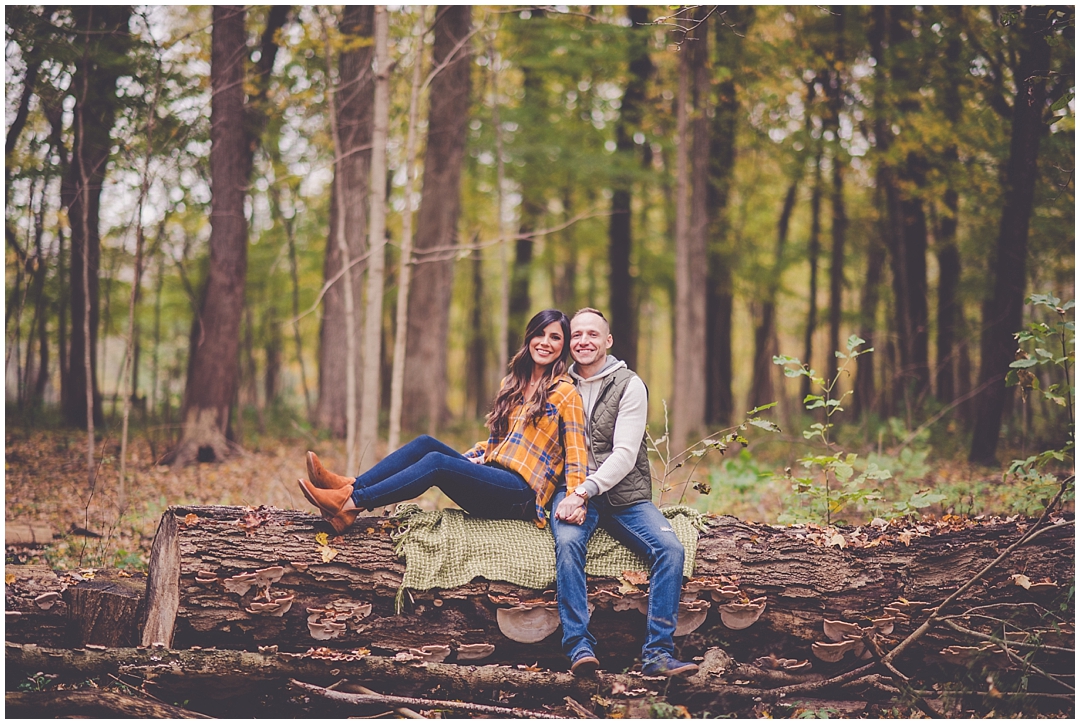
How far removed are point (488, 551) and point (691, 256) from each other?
32.8 ft

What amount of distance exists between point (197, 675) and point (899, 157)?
11252 mm

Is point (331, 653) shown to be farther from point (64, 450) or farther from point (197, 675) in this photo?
point (64, 450)

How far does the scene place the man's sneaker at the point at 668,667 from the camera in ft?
12.0

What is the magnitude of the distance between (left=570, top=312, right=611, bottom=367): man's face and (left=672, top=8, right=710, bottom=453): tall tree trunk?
705 centimetres

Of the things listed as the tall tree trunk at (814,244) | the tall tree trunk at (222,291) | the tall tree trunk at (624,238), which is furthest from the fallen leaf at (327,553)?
the tall tree trunk at (814,244)

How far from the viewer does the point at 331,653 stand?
12.3 feet

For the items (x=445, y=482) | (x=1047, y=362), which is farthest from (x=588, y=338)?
(x=1047, y=362)

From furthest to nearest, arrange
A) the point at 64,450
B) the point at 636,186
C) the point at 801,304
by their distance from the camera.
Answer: the point at 801,304 → the point at 636,186 → the point at 64,450

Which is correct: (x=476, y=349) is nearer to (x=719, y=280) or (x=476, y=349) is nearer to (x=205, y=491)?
(x=719, y=280)

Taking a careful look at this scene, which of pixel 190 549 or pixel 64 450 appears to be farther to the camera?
pixel 64 450

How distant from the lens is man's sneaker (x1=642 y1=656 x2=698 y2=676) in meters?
3.66

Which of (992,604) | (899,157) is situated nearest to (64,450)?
(992,604)

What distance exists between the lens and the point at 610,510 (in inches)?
166

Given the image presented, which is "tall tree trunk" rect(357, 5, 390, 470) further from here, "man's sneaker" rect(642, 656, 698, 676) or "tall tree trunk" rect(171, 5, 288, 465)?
"tall tree trunk" rect(171, 5, 288, 465)
